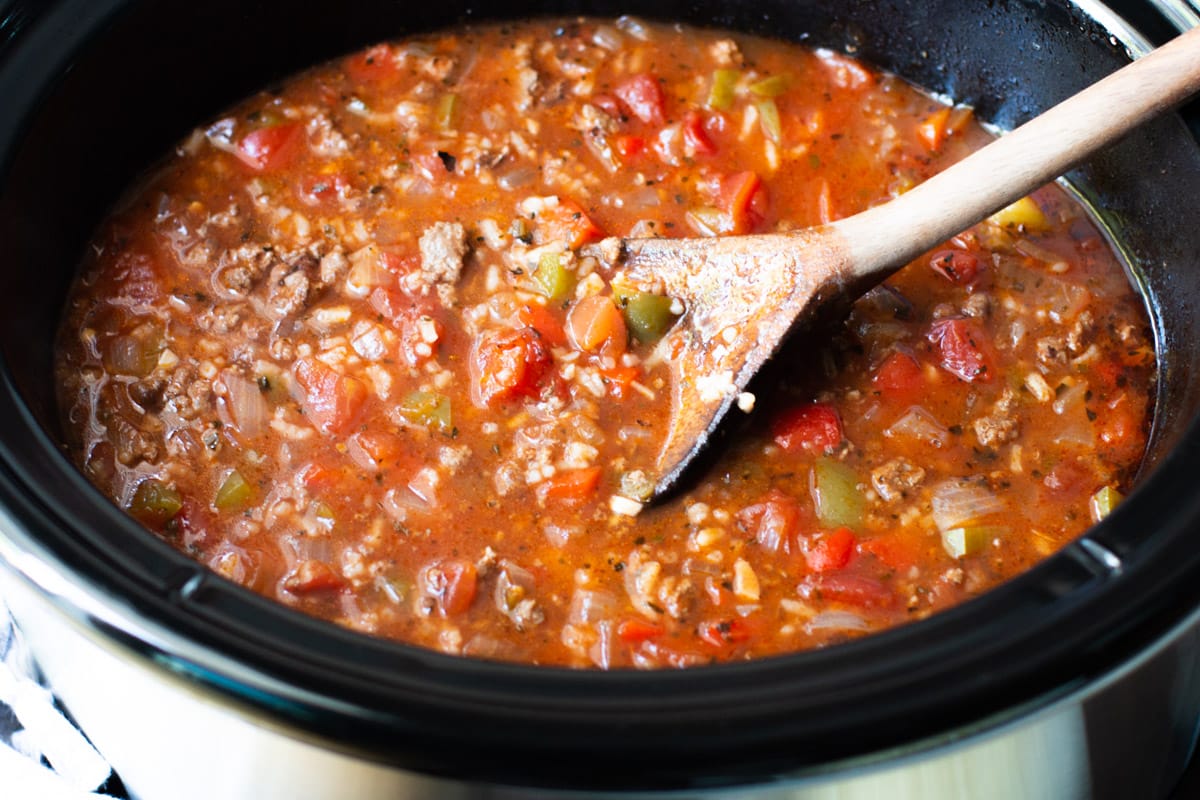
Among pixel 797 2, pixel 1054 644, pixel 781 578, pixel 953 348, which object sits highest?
pixel 797 2

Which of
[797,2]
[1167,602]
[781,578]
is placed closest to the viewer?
[1167,602]

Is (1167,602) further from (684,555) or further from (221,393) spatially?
(221,393)

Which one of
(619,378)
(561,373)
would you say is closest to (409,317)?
(561,373)

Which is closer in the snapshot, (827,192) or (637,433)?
(637,433)

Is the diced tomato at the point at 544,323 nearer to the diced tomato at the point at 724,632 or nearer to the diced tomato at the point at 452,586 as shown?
the diced tomato at the point at 452,586

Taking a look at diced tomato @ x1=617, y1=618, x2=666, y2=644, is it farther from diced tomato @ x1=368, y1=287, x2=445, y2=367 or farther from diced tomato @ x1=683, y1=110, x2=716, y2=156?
diced tomato @ x1=683, y1=110, x2=716, y2=156

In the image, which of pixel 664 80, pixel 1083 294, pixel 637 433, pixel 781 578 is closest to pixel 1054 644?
pixel 781 578

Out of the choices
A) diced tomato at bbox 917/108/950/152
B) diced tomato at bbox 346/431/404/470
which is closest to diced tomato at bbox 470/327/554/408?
diced tomato at bbox 346/431/404/470

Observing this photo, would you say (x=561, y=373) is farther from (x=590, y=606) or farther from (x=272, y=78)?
(x=272, y=78)
